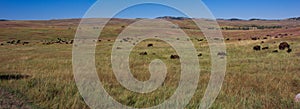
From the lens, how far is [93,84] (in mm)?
9422

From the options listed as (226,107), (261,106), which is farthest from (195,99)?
(261,106)

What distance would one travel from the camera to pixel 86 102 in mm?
7141

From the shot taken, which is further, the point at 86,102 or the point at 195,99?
the point at 195,99

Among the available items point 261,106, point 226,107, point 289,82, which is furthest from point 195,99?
point 289,82

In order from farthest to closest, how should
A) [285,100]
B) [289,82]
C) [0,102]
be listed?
[289,82] < [285,100] < [0,102]

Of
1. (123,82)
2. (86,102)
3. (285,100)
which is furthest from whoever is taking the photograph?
(123,82)

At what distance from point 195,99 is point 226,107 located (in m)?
0.91

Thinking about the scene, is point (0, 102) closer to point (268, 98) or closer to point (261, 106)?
point (261, 106)

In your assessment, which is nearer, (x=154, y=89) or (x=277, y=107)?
(x=277, y=107)

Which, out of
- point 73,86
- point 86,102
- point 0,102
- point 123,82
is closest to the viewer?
point 0,102

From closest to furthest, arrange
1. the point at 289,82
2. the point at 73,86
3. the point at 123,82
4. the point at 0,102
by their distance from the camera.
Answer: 1. the point at 0,102
2. the point at 73,86
3. the point at 123,82
4. the point at 289,82

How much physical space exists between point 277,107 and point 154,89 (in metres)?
3.39

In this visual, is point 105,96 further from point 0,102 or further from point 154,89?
point 0,102

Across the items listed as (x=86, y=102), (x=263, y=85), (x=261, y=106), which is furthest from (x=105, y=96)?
(x=263, y=85)
